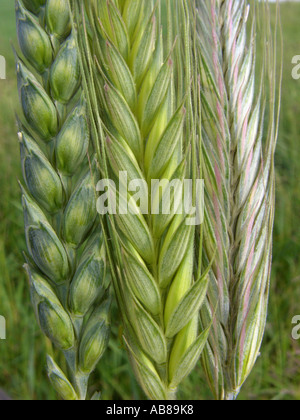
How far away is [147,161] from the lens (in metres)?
0.44

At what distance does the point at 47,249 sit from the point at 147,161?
5.6 inches

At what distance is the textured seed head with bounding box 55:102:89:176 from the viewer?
43cm

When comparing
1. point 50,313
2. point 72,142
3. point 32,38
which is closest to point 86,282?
point 50,313

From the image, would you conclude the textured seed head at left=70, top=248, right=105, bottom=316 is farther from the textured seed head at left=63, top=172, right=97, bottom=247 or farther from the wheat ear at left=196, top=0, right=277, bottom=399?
the wheat ear at left=196, top=0, right=277, bottom=399

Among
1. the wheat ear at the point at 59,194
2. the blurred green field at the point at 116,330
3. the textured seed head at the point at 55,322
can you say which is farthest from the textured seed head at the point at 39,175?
the blurred green field at the point at 116,330

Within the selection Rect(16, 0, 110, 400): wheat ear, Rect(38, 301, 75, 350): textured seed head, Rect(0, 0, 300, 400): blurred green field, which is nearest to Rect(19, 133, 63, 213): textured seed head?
Rect(16, 0, 110, 400): wheat ear

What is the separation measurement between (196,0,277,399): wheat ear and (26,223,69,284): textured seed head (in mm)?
172

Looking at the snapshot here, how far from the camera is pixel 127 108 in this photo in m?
0.42

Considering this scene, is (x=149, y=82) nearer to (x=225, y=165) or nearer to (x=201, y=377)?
(x=225, y=165)

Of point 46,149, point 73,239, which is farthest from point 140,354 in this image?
Result: point 46,149

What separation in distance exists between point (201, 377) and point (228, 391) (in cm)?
17

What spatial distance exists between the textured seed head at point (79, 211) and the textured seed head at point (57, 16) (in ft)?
0.50

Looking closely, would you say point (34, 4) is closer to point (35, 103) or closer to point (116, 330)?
point (35, 103)

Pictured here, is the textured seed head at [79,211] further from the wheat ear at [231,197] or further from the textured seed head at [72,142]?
the wheat ear at [231,197]
